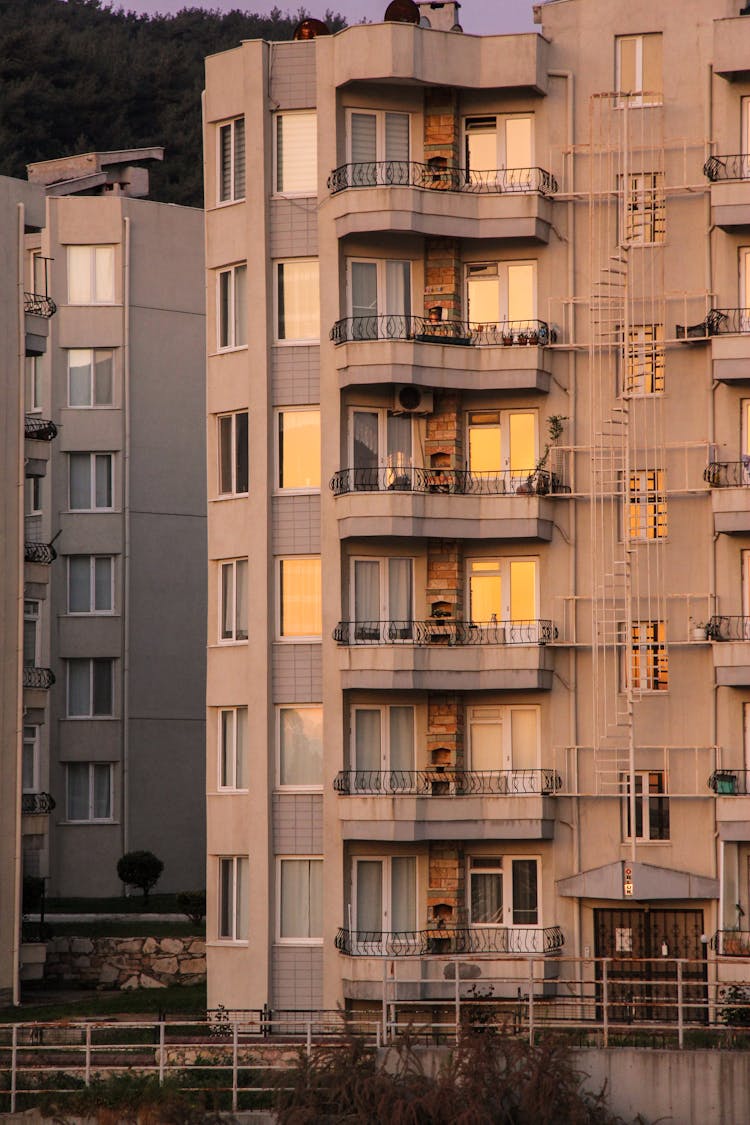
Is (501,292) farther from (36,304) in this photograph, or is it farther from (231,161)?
(36,304)

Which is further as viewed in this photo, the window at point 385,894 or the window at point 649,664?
the window at point 649,664

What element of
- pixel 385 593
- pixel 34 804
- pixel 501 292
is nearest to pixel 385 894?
pixel 385 593

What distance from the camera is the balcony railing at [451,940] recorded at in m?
44.4

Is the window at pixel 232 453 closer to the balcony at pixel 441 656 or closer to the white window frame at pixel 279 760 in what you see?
the balcony at pixel 441 656

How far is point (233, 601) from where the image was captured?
1845 inches

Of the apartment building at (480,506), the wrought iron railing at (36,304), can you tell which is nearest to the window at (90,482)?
the wrought iron railing at (36,304)

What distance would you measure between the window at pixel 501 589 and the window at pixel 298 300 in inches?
247

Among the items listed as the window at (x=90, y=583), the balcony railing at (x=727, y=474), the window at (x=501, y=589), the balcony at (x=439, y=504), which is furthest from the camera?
the window at (x=90, y=583)

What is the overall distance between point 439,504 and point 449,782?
593 cm

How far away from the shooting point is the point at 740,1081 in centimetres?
3659

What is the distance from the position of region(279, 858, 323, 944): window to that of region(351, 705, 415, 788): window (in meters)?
2.40

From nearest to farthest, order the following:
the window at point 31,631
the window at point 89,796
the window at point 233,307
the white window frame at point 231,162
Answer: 1. the window at point 233,307
2. the white window frame at point 231,162
3. the window at point 31,631
4. the window at point 89,796

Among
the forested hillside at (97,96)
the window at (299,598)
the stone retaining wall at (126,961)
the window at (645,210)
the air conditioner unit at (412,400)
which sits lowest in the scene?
the stone retaining wall at (126,961)

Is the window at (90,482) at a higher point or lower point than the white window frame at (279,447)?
higher
